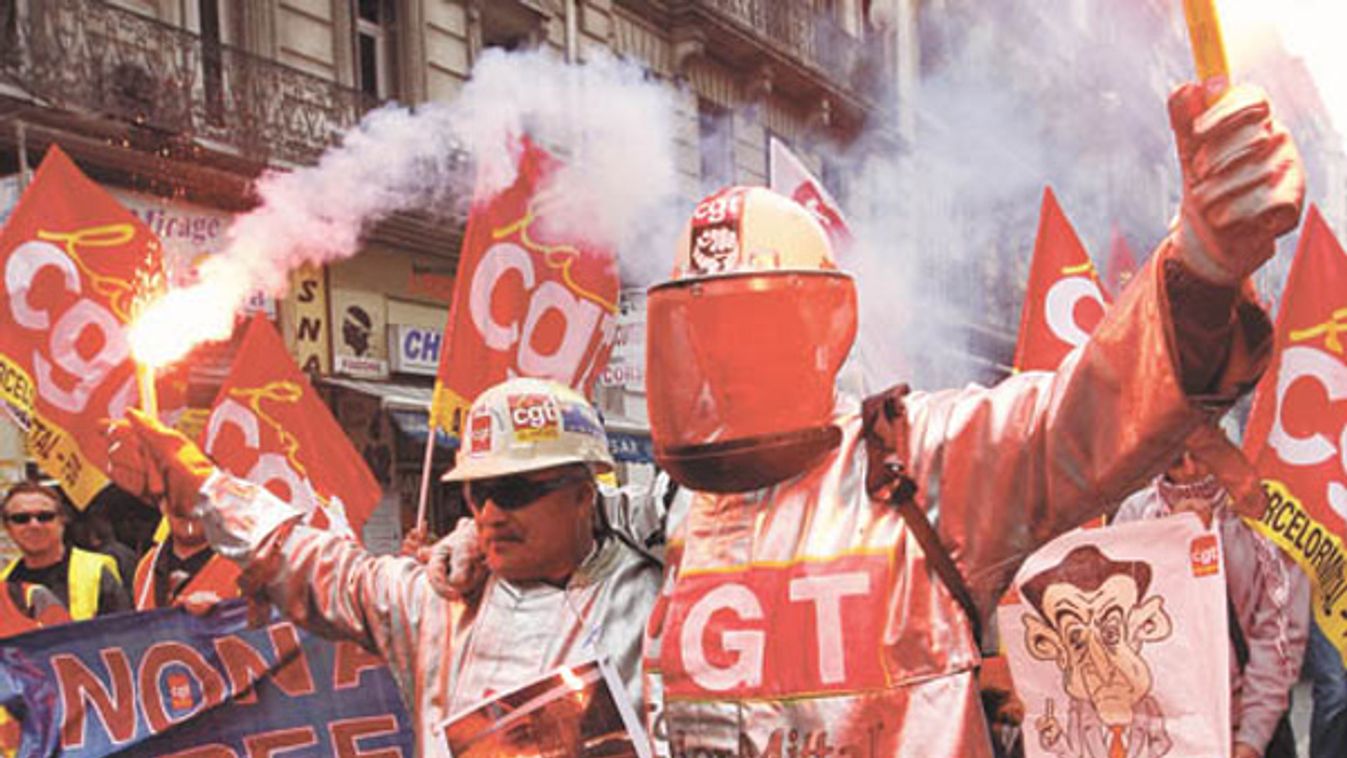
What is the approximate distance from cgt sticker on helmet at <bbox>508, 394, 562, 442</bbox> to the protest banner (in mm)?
1387

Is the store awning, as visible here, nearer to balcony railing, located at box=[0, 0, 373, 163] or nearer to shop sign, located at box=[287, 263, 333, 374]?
shop sign, located at box=[287, 263, 333, 374]

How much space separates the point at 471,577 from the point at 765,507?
1.01m

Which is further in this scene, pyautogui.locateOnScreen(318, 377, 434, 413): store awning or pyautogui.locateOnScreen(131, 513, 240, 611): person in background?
pyautogui.locateOnScreen(318, 377, 434, 413): store awning

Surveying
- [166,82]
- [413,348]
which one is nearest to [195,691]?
[166,82]

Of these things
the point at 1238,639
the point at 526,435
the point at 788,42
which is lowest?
the point at 1238,639

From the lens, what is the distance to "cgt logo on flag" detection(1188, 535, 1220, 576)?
402 cm

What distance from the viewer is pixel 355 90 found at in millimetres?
11680

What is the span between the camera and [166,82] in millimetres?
10039

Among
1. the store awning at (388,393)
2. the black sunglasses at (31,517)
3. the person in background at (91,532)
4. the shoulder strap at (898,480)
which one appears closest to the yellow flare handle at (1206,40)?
the shoulder strap at (898,480)

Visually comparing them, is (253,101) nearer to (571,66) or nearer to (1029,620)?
(571,66)

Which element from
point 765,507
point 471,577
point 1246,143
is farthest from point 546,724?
point 1246,143

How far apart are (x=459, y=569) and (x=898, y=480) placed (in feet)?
4.10

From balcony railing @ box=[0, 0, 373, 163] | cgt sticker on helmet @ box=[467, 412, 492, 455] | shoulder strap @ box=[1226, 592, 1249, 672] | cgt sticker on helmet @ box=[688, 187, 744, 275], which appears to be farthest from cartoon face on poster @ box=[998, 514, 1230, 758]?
balcony railing @ box=[0, 0, 373, 163]

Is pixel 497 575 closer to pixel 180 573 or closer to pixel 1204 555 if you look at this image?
pixel 1204 555
